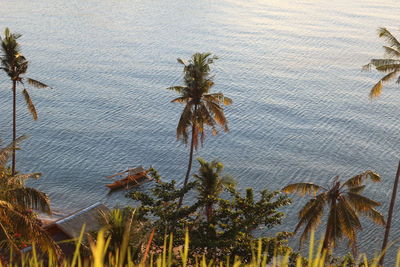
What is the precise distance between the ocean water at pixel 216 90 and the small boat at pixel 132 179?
1.02 meters

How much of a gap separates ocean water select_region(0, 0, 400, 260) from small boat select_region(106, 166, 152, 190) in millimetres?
1022

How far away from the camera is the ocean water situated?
176 ft

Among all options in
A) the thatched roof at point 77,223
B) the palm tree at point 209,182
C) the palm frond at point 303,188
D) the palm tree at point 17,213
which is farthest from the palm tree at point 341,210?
the thatched roof at point 77,223

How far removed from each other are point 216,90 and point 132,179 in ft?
96.1

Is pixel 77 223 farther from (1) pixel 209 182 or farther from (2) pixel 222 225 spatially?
(2) pixel 222 225

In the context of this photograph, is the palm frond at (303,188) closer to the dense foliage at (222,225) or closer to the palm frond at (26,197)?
the dense foliage at (222,225)

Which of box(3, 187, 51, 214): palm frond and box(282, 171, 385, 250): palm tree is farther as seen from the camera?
box(282, 171, 385, 250): palm tree

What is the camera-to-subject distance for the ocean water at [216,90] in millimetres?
53750

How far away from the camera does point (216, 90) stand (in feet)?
246

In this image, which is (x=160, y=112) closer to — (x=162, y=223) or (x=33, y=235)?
(x=162, y=223)

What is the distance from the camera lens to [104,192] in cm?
4944

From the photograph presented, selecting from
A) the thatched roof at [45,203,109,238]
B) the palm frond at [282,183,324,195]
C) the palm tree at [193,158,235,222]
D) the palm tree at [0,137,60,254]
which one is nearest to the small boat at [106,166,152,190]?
the thatched roof at [45,203,109,238]

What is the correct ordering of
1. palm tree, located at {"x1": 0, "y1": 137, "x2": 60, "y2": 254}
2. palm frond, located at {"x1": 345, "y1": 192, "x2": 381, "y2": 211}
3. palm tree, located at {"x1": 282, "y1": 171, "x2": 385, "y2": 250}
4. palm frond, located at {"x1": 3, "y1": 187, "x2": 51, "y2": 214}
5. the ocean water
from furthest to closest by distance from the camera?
the ocean water → palm tree, located at {"x1": 282, "y1": 171, "x2": 385, "y2": 250} → palm frond, located at {"x1": 345, "y1": 192, "x2": 381, "y2": 211} → palm frond, located at {"x1": 3, "y1": 187, "x2": 51, "y2": 214} → palm tree, located at {"x1": 0, "y1": 137, "x2": 60, "y2": 254}

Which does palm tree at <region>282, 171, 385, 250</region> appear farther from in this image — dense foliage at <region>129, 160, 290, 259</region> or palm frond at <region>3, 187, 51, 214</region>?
palm frond at <region>3, 187, 51, 214</region>
